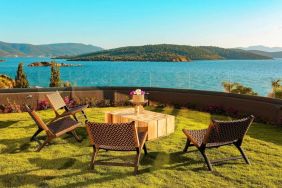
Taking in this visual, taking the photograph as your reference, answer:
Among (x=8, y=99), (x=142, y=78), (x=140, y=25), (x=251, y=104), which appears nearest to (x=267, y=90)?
(x=251, y=104)

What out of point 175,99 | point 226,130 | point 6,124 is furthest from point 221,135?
point 175,99

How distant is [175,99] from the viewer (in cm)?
1005

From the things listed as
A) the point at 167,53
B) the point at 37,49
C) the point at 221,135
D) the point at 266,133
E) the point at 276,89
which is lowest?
the point at 266,133

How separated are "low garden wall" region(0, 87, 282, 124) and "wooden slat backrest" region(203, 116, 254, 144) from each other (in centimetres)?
359

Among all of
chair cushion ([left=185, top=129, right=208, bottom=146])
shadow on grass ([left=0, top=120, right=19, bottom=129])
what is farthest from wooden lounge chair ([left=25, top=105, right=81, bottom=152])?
chair cushion ([left=185, top=129, right=208, bottom=146])

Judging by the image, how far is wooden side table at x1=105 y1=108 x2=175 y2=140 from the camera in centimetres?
582

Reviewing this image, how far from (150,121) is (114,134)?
1.83 meters

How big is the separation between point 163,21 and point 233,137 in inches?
1073

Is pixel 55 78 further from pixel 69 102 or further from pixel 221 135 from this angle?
pixel 221 135

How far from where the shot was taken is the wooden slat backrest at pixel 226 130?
412 centimetres

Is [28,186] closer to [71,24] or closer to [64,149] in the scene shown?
[64,149]

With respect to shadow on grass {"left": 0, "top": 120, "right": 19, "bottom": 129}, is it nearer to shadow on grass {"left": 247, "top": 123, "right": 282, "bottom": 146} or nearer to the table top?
the table top

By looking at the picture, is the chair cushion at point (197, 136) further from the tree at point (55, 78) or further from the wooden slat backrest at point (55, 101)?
the tree at point (55, 78)

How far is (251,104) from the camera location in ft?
27.3
